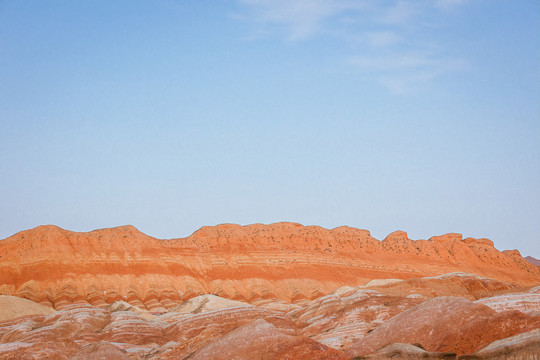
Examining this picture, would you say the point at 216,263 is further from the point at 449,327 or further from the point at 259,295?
the point at 449,327

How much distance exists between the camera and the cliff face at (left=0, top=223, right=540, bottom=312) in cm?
7494

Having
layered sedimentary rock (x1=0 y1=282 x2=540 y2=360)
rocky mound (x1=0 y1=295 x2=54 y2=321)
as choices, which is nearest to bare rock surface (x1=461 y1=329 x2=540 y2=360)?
layered sedimentary rock (x1=0 y1=282 x2=540 y2=360)

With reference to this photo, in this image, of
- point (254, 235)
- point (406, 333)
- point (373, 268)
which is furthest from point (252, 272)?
point (406, 333)

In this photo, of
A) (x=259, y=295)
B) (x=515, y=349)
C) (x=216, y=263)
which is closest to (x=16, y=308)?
(x=259, y=295)

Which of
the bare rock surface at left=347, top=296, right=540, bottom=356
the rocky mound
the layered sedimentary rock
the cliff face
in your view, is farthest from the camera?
the cliff face

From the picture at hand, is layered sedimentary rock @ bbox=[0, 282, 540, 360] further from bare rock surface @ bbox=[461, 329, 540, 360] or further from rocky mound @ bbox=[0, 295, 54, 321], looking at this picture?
rocky mound @ bbox=[0, 295, 54, 321]

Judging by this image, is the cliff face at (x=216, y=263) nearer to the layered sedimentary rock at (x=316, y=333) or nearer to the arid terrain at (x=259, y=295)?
the arid terrain at (x=259, y=295)

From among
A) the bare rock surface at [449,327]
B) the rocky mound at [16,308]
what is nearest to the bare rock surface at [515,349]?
the bare rock surface at [449,327]

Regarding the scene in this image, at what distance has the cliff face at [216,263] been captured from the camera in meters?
74.9

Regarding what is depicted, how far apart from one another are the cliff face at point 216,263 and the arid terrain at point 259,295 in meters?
0.20

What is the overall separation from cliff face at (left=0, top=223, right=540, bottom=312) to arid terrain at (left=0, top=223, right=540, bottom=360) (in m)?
0.20

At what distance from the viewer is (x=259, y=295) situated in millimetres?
75812

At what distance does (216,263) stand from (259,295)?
989cm

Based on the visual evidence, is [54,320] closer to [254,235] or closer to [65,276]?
[65,276]
